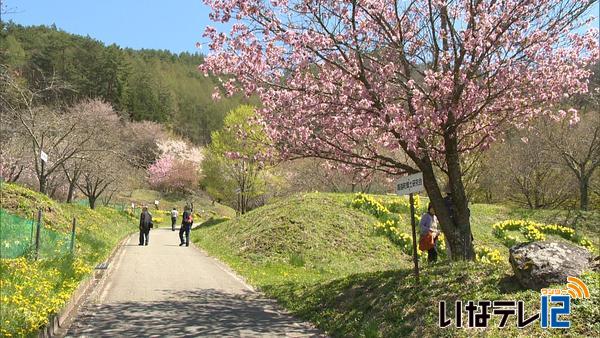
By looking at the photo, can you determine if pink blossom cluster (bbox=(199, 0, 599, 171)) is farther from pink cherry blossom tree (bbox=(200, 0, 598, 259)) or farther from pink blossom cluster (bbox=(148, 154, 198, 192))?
pink blossom cluster (bbox=(148, 154, 198, 192))

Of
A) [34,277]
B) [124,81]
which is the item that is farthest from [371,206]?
[124,81]

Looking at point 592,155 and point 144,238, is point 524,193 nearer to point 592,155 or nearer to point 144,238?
point 592,155

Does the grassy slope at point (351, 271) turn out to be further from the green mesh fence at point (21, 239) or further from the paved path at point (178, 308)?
the green mesh fence at point (21, 239)

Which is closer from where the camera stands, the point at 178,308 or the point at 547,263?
the point at 547,263

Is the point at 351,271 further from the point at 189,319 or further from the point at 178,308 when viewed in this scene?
the point at 189,319

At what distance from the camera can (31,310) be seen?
699 cm

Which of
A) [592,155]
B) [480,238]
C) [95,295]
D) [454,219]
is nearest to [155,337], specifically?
[95,295]

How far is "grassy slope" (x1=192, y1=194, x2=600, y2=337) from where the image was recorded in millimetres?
7197

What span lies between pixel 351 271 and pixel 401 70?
722cm

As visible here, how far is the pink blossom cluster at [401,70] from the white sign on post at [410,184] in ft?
1.99

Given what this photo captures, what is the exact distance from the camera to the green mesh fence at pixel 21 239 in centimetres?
1007

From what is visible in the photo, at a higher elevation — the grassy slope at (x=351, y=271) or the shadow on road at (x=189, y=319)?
the grassy slope at (x=351, y=271)

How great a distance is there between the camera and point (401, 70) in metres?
9.40

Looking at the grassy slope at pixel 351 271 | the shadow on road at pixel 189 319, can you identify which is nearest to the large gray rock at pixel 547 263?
the grassy slope at pixel 351 271
